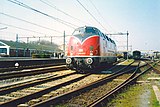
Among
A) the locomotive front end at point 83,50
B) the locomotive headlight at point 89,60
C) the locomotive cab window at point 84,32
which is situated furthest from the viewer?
the locomotive cab window at point 84,32

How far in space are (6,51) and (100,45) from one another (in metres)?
36.7

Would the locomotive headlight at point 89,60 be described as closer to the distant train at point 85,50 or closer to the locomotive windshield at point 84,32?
the distant train at point 85,50

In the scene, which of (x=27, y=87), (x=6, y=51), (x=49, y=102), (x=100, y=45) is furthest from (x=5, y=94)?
(x=6, y=51)

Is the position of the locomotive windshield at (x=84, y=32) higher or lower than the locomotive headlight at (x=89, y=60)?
higher

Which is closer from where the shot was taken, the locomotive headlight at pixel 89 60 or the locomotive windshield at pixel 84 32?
the locomotive headlight at pixel 89 60

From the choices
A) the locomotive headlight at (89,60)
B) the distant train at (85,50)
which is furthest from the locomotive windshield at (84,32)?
the locomotive headlight at (89,60)

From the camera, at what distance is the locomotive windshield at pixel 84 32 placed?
54.1ft

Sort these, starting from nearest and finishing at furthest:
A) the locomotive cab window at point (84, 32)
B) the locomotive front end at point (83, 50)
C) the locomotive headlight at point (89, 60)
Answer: the locomotive headlight at point (89, 60) → the locomotive front end at point (83, 50) → the locomotive cab window at point (84, 32)

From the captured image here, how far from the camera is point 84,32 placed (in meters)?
16.8

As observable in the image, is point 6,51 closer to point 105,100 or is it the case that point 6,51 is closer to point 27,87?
point 27,87

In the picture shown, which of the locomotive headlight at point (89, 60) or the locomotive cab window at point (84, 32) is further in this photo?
the locomotive cab window at point (84, 32)

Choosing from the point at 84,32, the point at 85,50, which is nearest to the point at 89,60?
the point at 85,50

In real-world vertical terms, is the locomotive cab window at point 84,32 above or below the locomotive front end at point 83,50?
above

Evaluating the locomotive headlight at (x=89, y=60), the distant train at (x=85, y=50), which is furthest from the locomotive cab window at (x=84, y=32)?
the locomotive headlight at (x=89, y=60)
